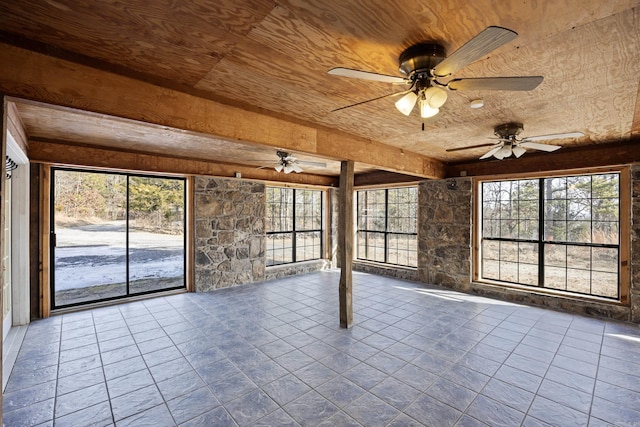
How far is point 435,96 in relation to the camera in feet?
5.96

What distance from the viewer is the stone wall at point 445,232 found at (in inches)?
219

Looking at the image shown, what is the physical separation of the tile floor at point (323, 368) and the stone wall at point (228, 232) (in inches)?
45.3

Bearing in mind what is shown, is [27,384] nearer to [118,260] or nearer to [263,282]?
[263,282]

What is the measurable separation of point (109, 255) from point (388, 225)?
698 centimetres

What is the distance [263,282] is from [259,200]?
180 cm

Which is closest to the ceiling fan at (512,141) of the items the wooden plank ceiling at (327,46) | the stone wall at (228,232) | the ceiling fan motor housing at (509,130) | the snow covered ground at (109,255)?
the ceiling fan motor housing at (509,130)

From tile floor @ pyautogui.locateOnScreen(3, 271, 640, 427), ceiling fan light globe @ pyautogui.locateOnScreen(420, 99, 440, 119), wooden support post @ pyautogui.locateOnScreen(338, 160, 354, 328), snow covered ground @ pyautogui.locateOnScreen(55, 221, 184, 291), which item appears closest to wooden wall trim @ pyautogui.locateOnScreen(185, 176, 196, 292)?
tile floor @ pyautogui.locateOnScreen(3, 271, 640, 427)

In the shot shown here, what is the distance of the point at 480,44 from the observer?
1.34 m

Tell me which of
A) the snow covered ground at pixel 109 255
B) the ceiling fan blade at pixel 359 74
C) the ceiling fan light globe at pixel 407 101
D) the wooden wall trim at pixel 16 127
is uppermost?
the wooden wall trim at pixel 16 127


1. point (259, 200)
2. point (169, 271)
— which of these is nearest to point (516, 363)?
point (259, 200)

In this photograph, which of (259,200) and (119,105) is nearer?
(119,105)

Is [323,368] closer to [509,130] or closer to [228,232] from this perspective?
[509,130]

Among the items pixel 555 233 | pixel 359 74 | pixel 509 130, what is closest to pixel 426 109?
pixel 359 74

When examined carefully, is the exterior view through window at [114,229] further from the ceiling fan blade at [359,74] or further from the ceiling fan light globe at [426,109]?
the ceiling fan light globe at [426,109]
